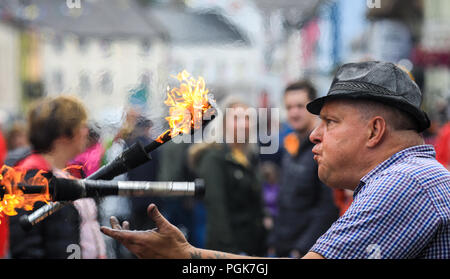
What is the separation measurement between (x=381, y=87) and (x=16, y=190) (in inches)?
52.6

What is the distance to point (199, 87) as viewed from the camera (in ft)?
6.93

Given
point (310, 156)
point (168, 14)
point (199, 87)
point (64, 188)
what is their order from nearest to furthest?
point (64, 188) < point (199, 87) < point (310, 156) < point (168, 14)

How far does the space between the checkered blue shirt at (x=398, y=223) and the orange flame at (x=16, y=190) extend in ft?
3.24

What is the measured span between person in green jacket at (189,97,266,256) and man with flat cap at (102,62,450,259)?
7.51ft

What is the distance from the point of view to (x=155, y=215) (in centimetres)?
177

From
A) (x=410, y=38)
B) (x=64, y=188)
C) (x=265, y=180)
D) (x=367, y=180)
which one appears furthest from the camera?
(x=410, y=38)

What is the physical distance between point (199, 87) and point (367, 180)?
0.72m

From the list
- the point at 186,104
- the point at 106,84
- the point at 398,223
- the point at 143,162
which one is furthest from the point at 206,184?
the point at 398,223

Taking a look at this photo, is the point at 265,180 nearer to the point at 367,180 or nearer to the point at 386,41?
the point at 367,180

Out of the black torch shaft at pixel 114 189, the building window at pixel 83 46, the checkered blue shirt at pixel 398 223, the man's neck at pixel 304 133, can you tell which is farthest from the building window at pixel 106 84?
the building window at pixel 83 46

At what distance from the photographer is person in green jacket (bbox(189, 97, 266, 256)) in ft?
14.2

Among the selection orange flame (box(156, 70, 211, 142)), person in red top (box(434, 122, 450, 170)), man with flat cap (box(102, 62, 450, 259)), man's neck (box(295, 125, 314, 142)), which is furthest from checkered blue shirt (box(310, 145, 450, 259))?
Result: person in red top (box(434, 122, 450, 170))

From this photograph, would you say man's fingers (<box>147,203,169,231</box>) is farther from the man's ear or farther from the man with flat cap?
the man's ear
